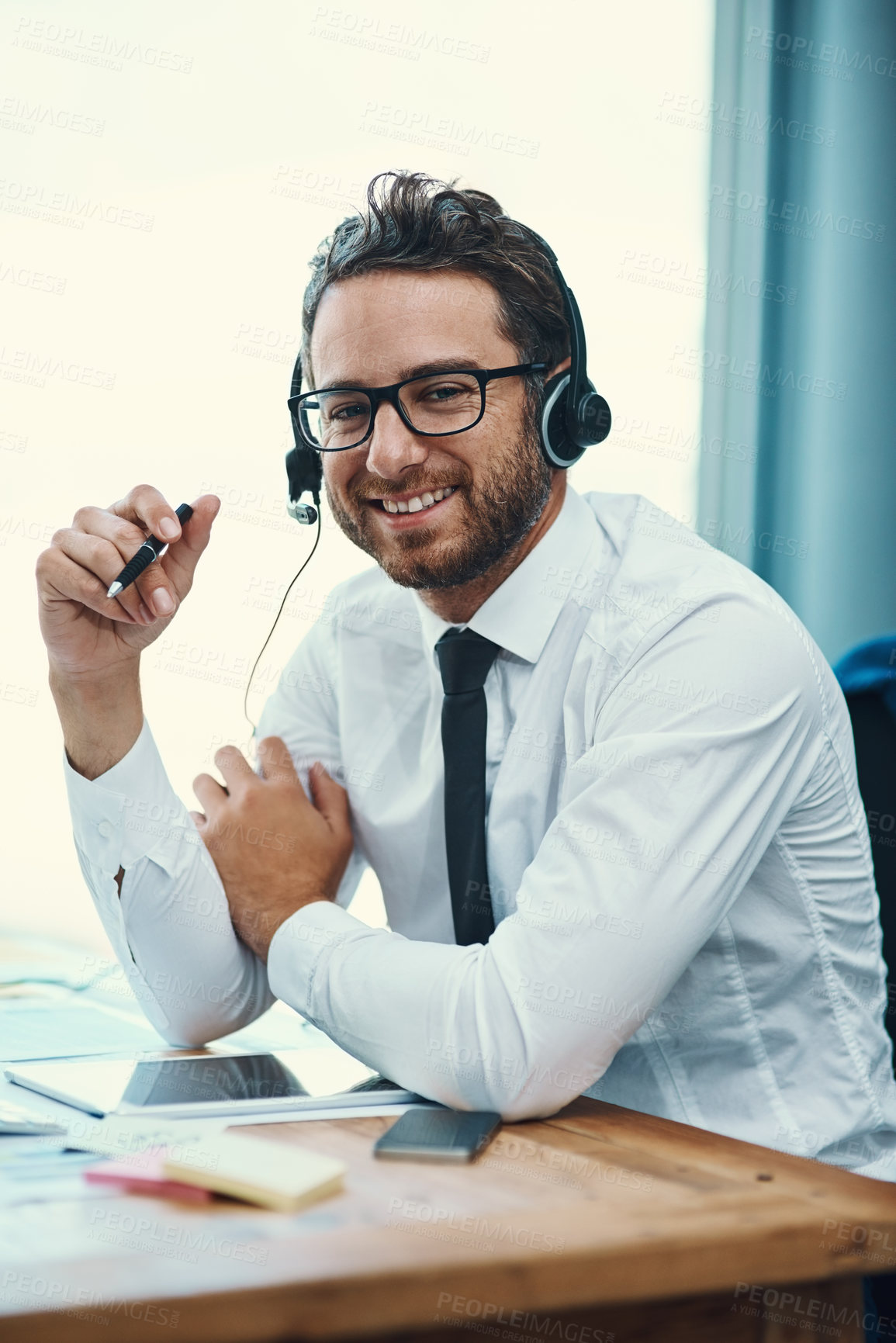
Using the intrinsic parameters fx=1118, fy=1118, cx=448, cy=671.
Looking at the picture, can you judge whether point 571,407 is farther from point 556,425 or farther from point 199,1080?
point 199,1080

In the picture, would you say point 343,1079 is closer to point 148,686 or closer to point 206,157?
point 148,686

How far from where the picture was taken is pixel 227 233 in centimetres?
185

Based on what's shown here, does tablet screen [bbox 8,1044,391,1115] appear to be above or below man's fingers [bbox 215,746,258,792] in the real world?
below

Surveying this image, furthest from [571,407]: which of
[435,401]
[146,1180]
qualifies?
[146,1180]

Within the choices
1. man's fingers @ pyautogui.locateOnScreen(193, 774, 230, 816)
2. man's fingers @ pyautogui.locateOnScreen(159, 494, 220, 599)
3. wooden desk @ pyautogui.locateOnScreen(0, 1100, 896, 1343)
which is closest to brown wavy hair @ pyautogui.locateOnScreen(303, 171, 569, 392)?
man's fingers @ pyautogui.locateOnScreen(159, 494, 220, 599)

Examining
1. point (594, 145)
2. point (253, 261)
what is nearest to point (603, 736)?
point (253, 261)

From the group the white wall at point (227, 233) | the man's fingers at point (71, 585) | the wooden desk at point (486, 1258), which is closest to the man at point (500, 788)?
the man's fingers at point (71, 585)

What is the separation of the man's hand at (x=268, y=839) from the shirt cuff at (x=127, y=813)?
0.15 ft

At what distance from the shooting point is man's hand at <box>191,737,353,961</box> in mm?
1115

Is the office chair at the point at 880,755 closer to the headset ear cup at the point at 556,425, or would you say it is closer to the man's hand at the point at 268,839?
the headset ear cup at the point at 556,425

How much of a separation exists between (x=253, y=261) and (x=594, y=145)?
0.69 m

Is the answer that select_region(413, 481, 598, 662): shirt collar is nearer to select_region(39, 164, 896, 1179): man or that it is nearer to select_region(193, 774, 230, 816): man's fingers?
select_region(39, 164, 896, 1179): man

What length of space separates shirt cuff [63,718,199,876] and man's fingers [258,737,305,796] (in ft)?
0.40

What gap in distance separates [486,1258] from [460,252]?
3.35 feet
